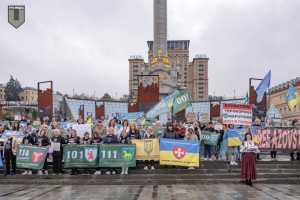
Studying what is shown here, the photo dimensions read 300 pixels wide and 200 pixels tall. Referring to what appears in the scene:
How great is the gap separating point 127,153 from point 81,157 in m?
1.69

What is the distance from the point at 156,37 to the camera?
6625 cm

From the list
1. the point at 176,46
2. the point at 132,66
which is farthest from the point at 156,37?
the point at 176,46

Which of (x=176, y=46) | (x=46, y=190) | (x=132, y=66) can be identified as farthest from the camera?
(x=176, y=46)

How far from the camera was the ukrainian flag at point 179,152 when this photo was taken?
12.7 m

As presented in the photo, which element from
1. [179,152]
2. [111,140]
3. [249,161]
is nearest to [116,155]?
[111,140]

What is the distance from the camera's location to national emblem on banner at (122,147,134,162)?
41.2 feet

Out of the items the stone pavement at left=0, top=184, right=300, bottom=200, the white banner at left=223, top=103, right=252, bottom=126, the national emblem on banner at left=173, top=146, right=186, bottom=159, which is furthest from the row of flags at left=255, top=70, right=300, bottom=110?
the stone pavement at left=0, top=184, right=300, bottom=200

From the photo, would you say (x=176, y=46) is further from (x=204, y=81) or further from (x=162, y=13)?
(x=162, y=13)

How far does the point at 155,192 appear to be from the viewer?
33.4 feet

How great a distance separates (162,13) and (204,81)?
91.6 meters

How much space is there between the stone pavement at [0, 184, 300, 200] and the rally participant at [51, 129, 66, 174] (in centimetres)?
125

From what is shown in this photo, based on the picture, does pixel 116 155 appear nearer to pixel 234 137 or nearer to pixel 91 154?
pixel 91 154

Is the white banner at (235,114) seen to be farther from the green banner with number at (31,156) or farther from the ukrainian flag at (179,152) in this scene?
the green banner with number at (31,156)

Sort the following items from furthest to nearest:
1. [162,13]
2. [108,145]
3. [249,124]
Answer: [162,13], [249,124], [108,145]
